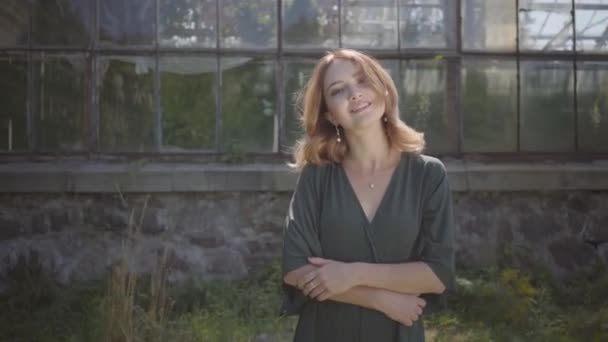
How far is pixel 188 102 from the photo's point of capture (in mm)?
6461

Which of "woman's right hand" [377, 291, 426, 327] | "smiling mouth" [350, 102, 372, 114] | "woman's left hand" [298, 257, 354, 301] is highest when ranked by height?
"smiling mouth" [350, 102, 372, 114]

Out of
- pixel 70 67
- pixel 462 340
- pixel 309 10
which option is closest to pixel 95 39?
pixel 70 67

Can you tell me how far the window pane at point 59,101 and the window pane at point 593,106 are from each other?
421 centimetres

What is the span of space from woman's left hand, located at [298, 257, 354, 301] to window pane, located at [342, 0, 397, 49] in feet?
14.9

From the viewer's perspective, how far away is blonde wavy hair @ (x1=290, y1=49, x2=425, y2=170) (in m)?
2.34

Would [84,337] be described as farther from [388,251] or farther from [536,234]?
[536,234]

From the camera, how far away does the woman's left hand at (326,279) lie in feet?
7.23

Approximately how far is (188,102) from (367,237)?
14.5ft

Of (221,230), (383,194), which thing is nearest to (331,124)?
(383,194)

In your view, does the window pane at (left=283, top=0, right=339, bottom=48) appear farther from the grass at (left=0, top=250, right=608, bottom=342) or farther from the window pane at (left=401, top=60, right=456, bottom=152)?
the grass at (left=0, top=250, right=608, bottom=342)

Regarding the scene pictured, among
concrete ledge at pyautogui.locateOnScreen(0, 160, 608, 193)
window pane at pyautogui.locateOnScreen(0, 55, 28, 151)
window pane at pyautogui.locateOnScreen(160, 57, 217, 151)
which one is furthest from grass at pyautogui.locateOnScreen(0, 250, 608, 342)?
window pane at pyautogui.locateOnScreen(160, 57, 217, 151)

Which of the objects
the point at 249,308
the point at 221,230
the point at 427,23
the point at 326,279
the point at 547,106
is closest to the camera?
the point at 326,279

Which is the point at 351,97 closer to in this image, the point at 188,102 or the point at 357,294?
the point at 357,294

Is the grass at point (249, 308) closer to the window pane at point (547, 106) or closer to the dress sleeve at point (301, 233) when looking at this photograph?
the window pane at point (547, 106)
